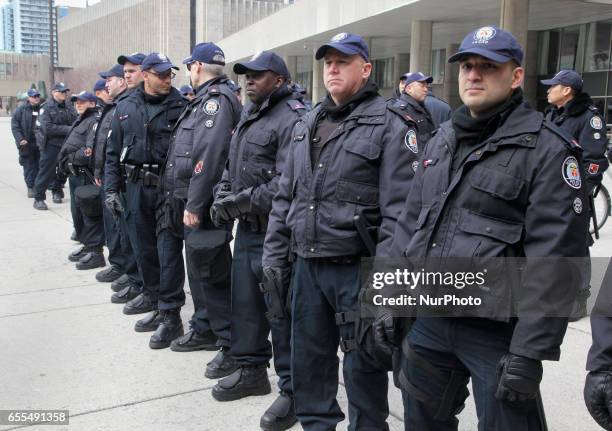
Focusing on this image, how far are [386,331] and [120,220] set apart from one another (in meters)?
3.90

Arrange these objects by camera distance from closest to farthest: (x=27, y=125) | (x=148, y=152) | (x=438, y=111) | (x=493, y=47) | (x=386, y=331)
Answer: (x=493, y=47)
(x=386, y=331)
(x=148, y=152)
(x=438, y=111)
(x=27, y=125)

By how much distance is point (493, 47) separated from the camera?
229 cm

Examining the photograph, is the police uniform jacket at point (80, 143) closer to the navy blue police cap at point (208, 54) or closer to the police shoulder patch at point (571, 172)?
the navy blue police cap at point (208, 54)

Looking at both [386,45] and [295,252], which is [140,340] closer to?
[295,252]

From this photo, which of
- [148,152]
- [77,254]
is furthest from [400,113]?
[77,254]

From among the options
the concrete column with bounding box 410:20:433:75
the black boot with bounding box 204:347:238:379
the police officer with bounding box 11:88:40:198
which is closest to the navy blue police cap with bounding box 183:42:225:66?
the black boot with bounding box 204:347:238:379

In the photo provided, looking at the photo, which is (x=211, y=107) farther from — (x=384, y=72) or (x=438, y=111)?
(x=384, y=72)

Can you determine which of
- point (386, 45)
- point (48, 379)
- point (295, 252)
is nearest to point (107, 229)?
point (48, 379)

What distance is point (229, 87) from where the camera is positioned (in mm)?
4527

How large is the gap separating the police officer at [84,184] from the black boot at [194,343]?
2.91m

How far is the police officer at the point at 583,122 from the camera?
5.47 m

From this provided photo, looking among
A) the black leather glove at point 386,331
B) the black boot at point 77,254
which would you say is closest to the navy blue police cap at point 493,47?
the black leather glove at point 386,331

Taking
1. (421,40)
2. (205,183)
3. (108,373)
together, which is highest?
(421,40)

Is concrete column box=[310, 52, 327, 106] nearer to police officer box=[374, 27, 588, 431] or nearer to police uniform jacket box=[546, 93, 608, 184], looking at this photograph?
police uniform jacket box=[546, 93, 608, 184]
